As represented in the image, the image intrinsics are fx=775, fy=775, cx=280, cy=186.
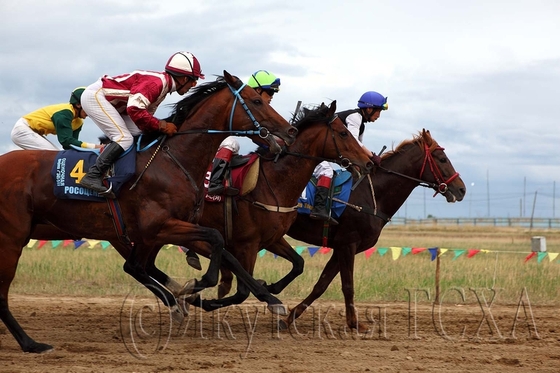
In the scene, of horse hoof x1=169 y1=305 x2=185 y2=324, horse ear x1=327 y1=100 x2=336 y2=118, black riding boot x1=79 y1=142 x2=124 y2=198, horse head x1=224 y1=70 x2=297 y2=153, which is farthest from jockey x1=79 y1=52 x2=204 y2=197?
horse hoof x1=169 y1=305 x2=185 y2=324

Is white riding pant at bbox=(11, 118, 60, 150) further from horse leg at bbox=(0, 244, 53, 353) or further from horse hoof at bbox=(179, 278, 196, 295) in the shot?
horse hoof at bbox=(179, 278, 196, 295)

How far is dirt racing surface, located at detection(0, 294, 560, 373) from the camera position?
7.51m

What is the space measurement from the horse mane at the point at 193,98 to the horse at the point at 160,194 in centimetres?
2

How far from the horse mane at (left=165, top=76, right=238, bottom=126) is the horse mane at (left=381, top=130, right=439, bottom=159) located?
11.8ft

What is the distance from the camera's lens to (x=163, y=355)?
7941mm

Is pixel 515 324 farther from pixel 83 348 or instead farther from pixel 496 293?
pixel 83 348

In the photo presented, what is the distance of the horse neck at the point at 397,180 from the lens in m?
11.2

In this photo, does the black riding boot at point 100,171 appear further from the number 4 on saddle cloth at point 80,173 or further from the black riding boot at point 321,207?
the black riding boot at point 321,207

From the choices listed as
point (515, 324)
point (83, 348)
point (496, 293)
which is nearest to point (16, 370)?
point (83, 348)

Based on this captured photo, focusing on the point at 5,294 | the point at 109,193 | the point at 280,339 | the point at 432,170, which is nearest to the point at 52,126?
the point at 109,193

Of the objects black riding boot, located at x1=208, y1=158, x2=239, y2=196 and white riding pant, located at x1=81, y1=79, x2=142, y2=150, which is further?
black riding boot, located at x1=208, y1=158, x2=239, y2=196

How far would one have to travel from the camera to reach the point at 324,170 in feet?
35.7

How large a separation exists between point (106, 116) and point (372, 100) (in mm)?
4228

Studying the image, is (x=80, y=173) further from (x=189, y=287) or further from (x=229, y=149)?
(x=229, y=149)
